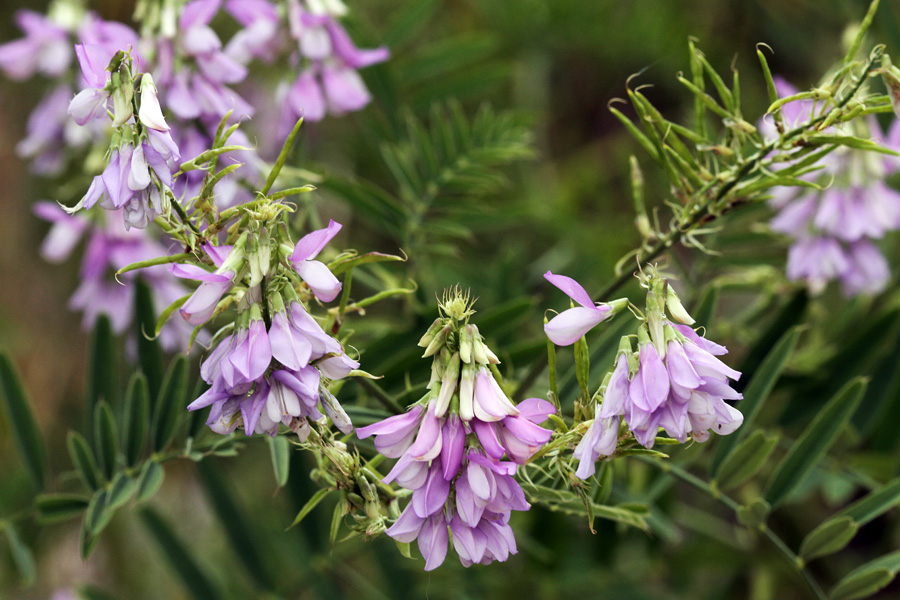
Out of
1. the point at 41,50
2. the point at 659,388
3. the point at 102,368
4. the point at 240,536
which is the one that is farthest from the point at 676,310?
the point at 41,50

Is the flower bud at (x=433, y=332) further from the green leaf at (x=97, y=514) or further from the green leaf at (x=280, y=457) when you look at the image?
the green leaf at (x=97, y=514)

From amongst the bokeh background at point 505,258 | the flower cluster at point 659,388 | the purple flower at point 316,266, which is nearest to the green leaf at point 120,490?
the bokeh background at point 505,258

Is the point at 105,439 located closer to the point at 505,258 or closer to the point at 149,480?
the point at 149,480

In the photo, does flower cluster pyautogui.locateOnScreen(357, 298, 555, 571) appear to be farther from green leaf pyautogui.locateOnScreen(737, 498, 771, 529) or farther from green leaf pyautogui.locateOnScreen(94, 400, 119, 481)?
green leaf pyautogui.locateOnScreen(94, 400, 119, 481)

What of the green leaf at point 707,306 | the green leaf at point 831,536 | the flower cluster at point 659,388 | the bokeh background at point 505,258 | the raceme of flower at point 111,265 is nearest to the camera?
the flower cluster at point 659,388

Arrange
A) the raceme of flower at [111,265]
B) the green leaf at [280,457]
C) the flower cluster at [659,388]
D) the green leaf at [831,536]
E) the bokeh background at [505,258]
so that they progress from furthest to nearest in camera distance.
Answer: the bokeh background at [505,258], the raceme of flower at [111,265], the green leaf at [831,536], the green leaf at [280,457], the flower cluster at [659,388]

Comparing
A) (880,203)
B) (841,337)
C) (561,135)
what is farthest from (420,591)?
(561,135)
